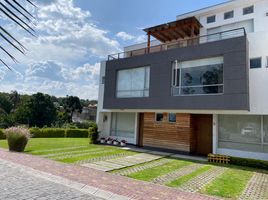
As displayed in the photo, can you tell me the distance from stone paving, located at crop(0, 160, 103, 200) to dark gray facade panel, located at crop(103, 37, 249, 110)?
937 cm

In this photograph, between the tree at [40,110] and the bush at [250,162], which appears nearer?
the bush at [250,162]

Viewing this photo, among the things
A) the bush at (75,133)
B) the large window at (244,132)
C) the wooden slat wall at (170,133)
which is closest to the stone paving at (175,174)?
the large window at (244,132)

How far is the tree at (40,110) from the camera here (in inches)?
1666

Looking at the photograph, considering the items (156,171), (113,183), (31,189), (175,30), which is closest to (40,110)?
(175,30)

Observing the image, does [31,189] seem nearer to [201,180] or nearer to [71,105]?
[201,180]

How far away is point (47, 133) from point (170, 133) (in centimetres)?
1613

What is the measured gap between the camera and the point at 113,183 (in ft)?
25.1

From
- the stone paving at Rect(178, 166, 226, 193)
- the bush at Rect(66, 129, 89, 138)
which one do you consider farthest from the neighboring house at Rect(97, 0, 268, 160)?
the bush at Rect(66, 129, 89, 138)

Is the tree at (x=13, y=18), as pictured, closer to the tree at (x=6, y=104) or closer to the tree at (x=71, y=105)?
the tree at (x=71, y=105)

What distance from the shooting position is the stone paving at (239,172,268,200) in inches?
275

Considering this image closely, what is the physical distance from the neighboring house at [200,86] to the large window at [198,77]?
61 millimetres

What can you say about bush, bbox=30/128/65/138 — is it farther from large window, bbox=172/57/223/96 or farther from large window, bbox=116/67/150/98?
large window, bbox=172/57/223/96

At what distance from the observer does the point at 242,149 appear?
13.5m

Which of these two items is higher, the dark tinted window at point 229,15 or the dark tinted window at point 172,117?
the dark tinted window at point 229,15
